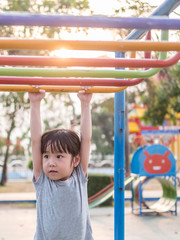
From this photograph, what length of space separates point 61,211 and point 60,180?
16cm

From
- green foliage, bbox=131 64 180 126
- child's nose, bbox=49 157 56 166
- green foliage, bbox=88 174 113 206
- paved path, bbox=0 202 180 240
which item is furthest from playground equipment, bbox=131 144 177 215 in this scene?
child's nose, bbox=49 157 56 166

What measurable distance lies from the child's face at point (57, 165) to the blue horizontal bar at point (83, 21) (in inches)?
32.8

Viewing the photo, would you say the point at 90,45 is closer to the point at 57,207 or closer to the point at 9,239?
the point at 57,207

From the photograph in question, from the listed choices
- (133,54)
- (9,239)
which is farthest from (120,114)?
(9,239)

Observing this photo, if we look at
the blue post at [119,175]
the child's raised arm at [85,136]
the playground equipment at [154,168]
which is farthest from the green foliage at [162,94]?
the child's raised arm at [85,136]

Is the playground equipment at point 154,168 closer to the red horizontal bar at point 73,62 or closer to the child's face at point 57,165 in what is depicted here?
the child's face at point 57,165

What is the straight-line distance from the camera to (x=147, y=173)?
7211mm

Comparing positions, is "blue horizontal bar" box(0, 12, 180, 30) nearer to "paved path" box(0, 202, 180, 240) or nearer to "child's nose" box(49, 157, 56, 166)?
"child's nose" box(49, 157, 56, 166)

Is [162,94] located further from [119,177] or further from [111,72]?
[111,72]

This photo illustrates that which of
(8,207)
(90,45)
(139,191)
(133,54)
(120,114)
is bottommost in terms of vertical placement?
(8,207)

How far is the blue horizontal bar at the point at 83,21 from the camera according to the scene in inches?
53.0

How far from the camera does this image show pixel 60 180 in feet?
6.78

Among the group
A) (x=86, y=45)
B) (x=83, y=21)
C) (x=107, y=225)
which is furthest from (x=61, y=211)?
(x=107, y=225)

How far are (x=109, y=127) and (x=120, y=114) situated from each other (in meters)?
36.5
